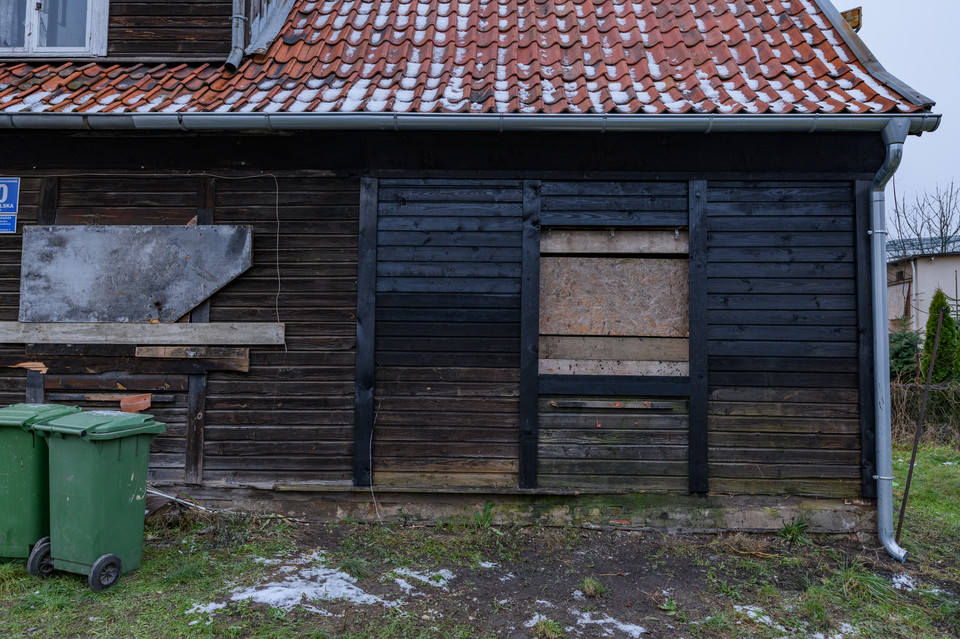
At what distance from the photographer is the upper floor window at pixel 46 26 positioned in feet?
16.8

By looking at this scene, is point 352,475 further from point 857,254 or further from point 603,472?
point 857,254

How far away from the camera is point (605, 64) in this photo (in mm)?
4828

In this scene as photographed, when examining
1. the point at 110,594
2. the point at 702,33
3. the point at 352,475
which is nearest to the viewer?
the point at 110,594

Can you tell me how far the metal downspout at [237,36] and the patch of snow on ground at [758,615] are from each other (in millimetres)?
5537

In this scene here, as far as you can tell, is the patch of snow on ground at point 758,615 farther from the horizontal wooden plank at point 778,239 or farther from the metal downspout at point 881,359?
the horizontal wooden plank at point 778,239

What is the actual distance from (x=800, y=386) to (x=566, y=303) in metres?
1.96

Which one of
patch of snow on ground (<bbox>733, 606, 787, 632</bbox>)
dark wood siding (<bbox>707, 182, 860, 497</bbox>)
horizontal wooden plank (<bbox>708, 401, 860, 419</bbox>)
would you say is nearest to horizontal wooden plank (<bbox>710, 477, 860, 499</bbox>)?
dark wood siding (<bbox>707, 182, 860, 497</bbox>)

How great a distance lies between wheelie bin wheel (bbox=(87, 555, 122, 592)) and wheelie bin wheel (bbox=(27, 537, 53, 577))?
0.38 metres

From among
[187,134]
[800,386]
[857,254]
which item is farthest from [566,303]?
[187,134]

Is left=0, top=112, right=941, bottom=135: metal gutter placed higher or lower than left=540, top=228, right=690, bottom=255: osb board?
higher

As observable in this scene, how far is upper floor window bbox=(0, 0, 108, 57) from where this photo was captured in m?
5.12

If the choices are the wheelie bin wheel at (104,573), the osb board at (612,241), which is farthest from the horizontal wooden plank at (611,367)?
the wheelie bin wheel at (104,573)

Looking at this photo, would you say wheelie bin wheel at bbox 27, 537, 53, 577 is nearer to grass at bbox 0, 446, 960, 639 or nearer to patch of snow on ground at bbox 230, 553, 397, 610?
grass at bbox 0, 446, 960, 639

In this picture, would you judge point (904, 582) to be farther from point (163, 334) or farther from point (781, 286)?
point (163, 334)
